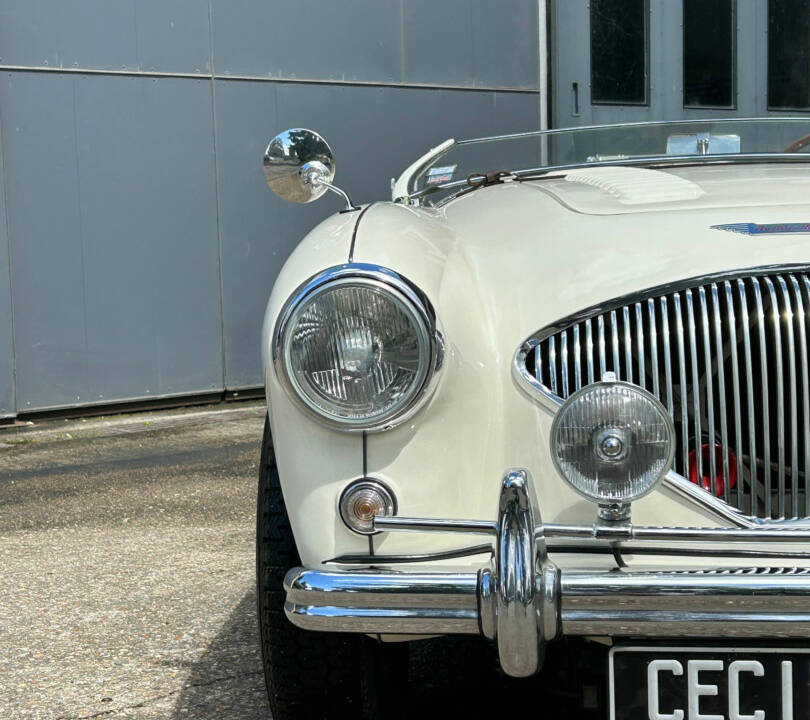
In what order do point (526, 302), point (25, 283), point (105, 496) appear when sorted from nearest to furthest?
point (526, 302), point (105, 496), point (25, 283)

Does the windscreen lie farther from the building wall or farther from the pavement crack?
the building wall

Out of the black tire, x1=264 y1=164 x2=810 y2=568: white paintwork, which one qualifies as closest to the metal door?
x1=264 y1=164 x2=810 y2=568: white paintwork

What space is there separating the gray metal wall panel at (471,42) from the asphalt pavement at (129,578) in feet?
9.96

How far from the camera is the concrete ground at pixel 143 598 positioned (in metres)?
2.66

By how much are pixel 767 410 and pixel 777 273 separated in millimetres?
243

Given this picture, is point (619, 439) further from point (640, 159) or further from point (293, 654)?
point (640, 159)

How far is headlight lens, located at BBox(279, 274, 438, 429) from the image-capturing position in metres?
1.96

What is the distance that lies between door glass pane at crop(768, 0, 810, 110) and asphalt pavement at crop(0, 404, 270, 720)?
5550 millimetres

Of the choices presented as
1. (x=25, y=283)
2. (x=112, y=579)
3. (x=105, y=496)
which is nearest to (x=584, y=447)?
(x=112, y=579)

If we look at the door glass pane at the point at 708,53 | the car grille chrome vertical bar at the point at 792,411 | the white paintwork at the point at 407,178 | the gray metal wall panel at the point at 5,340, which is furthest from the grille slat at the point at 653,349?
the door glass pane at the point at 708,53

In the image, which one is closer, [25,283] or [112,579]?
[112,579]

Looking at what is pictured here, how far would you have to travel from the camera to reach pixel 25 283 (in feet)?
21.2

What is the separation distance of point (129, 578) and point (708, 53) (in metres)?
6.93

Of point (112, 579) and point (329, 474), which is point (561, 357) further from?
point (112, 579)
